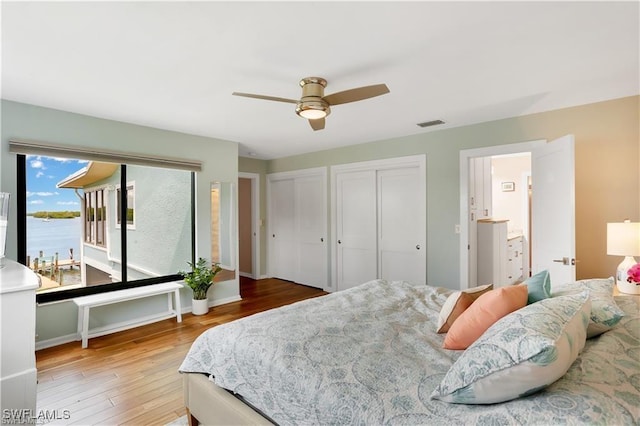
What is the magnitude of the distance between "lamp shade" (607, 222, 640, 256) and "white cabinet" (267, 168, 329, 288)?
365 centimetres

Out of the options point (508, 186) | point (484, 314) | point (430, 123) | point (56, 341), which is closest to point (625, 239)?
point (484, 314)

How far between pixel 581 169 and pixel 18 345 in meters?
4.33

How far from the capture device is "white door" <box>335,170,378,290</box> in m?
4.84

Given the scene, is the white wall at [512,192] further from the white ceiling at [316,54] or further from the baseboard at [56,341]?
the baseboard at [56,341]

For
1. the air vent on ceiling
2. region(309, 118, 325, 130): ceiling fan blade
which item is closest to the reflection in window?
region(309, 118, 325, 130): ceiling fan blade

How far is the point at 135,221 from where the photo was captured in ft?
13.0

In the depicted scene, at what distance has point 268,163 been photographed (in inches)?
249

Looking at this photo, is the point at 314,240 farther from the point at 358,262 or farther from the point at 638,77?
the point at 638,77

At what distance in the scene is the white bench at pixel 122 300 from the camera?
319 cm

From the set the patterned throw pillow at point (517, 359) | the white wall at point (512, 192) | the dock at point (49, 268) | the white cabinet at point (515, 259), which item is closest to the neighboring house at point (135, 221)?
the dock at point (49, 268)

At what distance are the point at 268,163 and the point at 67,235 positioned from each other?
357cm

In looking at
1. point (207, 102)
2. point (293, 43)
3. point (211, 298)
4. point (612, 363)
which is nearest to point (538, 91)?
point (293, 43)

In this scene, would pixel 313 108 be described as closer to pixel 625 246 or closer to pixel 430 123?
pixel 430 123

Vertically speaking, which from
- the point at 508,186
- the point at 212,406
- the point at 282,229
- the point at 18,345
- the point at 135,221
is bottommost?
the point at 212,406
